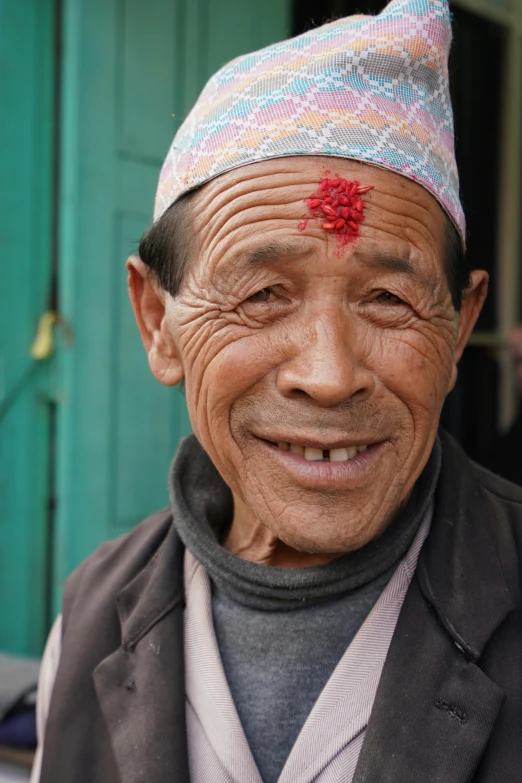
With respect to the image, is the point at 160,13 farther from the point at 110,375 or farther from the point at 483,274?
→ the point at 483,274

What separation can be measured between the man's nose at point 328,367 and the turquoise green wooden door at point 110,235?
6.33ft

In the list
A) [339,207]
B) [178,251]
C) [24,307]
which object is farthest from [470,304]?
[24,307]

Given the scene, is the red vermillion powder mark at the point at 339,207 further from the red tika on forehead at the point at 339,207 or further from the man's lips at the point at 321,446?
the man's lips at the point at 321,446

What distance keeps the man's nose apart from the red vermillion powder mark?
0.51ft

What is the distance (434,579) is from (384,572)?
105 millimetres

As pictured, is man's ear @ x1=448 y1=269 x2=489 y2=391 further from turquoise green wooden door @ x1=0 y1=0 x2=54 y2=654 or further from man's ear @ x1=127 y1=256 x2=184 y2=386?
turquoise green wooden door @ x1=0 y1=0 x2=54 y2=654

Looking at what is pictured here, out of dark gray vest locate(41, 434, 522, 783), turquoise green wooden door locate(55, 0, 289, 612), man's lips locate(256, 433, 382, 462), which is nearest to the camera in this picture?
dark gray vest locate(41, 434, 522, 783)

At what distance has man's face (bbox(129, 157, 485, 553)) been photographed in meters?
1.31

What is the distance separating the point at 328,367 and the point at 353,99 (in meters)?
0.49

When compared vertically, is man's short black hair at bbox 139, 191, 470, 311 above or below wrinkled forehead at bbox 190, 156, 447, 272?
below

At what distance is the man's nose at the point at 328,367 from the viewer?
126cm

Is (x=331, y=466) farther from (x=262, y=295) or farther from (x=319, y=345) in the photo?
(x=262, y=295)

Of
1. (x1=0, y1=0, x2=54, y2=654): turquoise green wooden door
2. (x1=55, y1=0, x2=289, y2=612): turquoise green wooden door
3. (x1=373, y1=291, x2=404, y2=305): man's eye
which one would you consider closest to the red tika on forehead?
(x1=373, y1=291, x2=404, y2=305): man's eye

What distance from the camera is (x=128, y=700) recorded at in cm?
150
